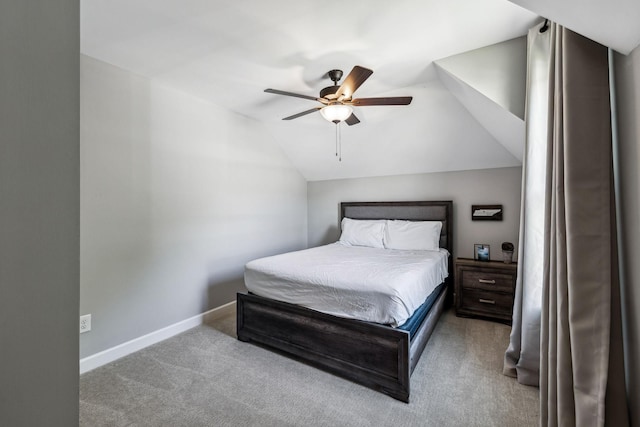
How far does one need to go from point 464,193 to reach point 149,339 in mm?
3823

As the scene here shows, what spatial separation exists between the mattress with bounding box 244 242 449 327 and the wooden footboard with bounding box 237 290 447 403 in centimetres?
7

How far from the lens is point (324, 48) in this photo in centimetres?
220

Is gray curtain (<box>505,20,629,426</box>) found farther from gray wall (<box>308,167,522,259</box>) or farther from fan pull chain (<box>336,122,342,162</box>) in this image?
fan pull chain (<box>336,122,342,162</box>)

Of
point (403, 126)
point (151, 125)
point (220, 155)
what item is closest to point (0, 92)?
point (151, 125)

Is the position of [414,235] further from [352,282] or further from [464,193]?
[352,282]

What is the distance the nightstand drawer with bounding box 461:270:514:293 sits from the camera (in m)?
2.95

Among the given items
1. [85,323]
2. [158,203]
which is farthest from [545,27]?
[85,323]

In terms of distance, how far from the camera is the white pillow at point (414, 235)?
11.4 ft

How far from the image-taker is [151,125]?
105 inches

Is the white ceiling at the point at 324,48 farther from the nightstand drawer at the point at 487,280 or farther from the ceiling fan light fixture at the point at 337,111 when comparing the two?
the nightstand drawer at the point at 487,280

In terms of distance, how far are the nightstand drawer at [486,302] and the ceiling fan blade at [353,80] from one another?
8.02ft

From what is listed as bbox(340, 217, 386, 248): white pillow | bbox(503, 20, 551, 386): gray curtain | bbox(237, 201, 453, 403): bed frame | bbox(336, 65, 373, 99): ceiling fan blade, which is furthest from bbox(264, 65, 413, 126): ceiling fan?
bbox(340, 217, 386, 248): white pillow

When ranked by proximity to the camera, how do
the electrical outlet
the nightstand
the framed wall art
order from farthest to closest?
1. the framed wall art
2. the nightstand
3. the electrical outlet

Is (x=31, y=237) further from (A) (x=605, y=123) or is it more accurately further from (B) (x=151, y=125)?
(B) (x=151, y=125)
